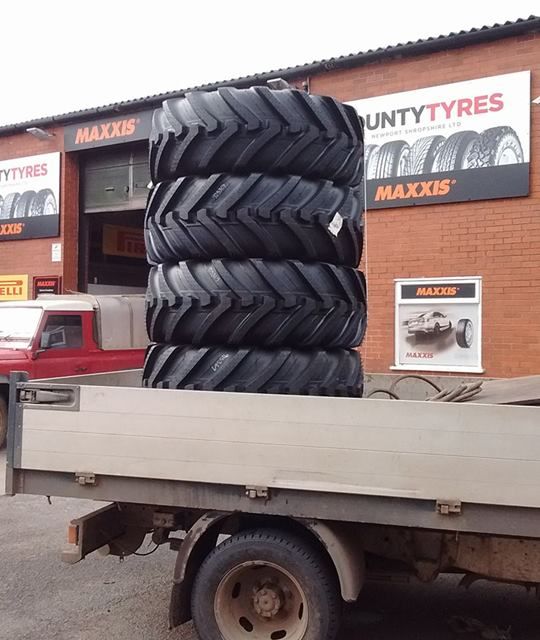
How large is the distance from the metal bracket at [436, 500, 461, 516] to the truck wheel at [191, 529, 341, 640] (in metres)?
0.73

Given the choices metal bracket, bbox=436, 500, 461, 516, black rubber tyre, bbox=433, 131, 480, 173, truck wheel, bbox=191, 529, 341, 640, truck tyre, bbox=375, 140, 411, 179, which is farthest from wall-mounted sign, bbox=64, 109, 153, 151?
metal bracket, bbox=436, 500, 461, 516

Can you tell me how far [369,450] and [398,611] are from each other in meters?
1.75

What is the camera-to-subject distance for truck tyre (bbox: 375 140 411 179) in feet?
35.2

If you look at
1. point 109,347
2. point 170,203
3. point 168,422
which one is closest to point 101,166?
point 109,347

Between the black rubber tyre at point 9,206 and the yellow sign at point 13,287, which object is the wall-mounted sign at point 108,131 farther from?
the yellow sign at point 13,287

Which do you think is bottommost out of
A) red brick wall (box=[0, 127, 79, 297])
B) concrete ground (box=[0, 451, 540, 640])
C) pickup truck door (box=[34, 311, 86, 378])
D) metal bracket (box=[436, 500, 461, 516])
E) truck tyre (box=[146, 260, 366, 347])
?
concrete ground (box=[0, 451, 540, 640])

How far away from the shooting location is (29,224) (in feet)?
50.8

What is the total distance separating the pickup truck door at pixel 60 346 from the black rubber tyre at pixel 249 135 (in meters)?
6.46

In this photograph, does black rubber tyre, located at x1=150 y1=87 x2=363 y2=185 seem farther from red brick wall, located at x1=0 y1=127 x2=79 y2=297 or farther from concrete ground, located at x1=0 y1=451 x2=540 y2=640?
red brick wall, located at x1=0 y1=127 x2=79 y2=297

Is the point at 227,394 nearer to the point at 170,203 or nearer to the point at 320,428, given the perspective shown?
the point at 320,428

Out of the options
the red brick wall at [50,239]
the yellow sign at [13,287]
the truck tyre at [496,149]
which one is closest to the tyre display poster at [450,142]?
the truck tyre at [496,149]

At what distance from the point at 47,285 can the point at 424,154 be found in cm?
868

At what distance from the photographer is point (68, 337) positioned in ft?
35.2

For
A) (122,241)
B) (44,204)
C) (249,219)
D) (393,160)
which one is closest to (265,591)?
(249,219)
